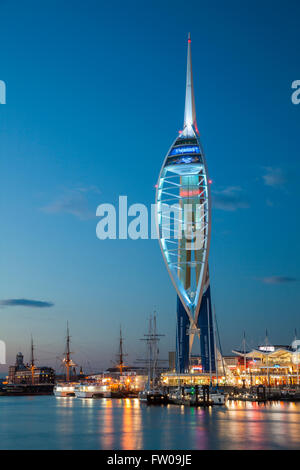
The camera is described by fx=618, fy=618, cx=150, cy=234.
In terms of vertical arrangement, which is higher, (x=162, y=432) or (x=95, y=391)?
(x=162, y=432)

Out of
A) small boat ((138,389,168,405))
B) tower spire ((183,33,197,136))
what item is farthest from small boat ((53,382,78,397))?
tower spire ((183,33,197,136))

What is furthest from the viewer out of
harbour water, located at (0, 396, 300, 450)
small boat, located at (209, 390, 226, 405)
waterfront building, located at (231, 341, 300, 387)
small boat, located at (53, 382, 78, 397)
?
small boat, located at (53, 382, 78, 397)

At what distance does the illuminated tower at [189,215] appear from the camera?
4094 inches

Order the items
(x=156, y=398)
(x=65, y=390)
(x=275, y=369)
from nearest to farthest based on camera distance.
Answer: (x=156, y=398), (x=275, y=369), (x=65, y=390)

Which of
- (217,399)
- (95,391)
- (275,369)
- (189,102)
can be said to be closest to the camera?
(217,399)

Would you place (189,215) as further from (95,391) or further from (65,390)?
(65,390)

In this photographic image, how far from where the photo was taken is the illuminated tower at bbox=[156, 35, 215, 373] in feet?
341

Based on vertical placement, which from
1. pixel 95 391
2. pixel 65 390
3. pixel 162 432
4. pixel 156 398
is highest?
pixel 162 432

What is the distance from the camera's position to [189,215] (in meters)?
112

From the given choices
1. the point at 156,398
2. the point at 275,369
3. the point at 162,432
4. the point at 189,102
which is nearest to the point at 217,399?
the point at 156,398

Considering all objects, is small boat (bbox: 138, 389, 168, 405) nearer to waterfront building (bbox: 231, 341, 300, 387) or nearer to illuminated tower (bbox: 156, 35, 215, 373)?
illuminated tower (bbox: 156, 35, 215, 373)

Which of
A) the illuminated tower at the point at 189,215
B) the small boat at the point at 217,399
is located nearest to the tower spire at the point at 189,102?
the illuminated tower at the point at 189,215
